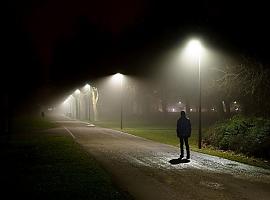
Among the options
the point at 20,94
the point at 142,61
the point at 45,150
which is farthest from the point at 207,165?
the point at 20,94

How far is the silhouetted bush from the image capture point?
1935 cm

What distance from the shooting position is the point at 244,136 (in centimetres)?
2125

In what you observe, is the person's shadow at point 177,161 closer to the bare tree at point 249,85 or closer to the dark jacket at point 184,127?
the dark jacket at point 184,127

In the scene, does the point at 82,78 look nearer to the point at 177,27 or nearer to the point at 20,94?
the point at 20,94

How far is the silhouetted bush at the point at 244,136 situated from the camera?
19348mm

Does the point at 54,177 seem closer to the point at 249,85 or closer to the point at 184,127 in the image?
the point at 184,127

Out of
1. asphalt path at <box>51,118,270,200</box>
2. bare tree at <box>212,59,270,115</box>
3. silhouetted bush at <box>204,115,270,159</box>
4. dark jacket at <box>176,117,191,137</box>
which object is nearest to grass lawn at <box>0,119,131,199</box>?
asphalt path at <box>51,118,270,200</box>

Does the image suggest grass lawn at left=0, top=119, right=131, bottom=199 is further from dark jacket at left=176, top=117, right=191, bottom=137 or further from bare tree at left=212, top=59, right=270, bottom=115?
bare tree at left=212, top=59, right=270, bottom=115

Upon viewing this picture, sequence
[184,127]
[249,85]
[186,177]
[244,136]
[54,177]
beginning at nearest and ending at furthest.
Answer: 1. [54,177]
2. [186,177]
3. [184,127]
4. [244,136]
5. [249,85]

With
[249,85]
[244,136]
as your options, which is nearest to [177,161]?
[244,136]

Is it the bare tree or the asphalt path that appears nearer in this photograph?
the asphalt path

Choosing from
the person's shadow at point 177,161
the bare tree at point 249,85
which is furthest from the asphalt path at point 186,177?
the bare tree at point 249,85

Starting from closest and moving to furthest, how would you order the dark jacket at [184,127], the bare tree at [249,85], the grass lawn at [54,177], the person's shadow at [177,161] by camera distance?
1. the grass lawn at [54,177]
2. the person's shadow at [177,161]
3. the dark jacket at [184,127]
4. the bare tree at [249,85]

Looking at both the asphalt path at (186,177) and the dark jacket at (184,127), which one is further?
the dark jacket at (184,127)
